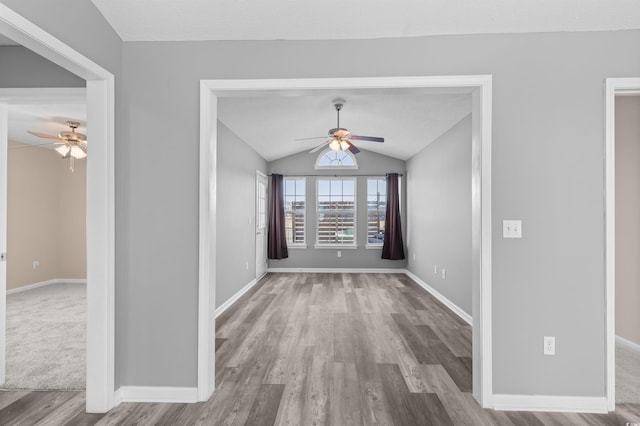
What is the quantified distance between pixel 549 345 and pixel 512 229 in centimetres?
78

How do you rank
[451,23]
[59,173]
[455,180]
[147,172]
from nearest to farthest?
1. [451,23]
2. [147,172]
3. [455,180]
4. [59,173]

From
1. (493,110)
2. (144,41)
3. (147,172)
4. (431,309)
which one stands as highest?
(144,41)

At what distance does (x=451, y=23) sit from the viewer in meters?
1.98

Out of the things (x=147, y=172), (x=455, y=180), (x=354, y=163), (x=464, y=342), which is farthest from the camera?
(x=354, y=163)

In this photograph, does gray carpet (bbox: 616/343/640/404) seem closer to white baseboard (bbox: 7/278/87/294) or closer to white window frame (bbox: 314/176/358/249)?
white window frame (bbox: 314/176/358/249)

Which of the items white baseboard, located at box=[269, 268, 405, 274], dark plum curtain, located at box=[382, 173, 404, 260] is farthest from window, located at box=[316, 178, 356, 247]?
dark plum curtain, located at box=[382, 173, 404, 260]

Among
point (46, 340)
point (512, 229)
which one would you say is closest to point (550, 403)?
point (512, 229)

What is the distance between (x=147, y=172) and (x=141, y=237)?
445mm

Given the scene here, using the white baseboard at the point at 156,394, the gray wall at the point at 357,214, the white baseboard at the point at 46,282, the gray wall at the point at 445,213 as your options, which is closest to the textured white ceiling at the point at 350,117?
the gray wall at the point at 445,213

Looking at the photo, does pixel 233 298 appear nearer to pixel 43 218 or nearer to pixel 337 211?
pixel 337 211

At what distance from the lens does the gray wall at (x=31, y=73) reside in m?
2.18

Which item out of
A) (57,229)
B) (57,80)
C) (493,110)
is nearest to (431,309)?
(493,110)

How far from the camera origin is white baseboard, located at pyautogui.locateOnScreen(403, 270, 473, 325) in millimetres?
3716

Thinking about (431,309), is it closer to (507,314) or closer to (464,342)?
(464,342)
